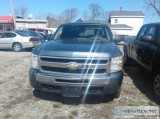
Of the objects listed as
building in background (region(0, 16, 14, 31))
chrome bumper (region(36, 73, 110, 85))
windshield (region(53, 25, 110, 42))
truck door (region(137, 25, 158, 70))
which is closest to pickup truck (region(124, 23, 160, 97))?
truck door (region(137, 25, 158, 70))

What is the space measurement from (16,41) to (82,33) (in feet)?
35.4

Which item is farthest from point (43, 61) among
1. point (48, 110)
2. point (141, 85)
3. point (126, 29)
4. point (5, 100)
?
point (126, 29)

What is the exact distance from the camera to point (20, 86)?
20.7 ft

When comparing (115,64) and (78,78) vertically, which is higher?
(115,64)

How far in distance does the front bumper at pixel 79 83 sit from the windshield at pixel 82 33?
1.59 m

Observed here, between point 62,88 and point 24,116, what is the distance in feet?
3.03

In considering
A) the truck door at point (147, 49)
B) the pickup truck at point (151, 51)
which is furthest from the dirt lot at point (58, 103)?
the truck door at point (147, 49)

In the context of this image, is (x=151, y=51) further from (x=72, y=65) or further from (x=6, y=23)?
(x=6, y=23)

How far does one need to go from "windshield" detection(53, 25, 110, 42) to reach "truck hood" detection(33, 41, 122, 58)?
0.88 metres

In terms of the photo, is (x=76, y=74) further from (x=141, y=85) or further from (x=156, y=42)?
(x=141, y=85)

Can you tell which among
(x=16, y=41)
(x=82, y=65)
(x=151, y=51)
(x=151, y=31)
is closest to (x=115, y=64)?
(x=82, y=65)

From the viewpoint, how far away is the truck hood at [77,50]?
4512mm

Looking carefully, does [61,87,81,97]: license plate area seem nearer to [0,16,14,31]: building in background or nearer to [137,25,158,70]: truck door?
[137,25,158,70]: truck door

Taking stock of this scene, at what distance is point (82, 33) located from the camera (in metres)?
6.19
